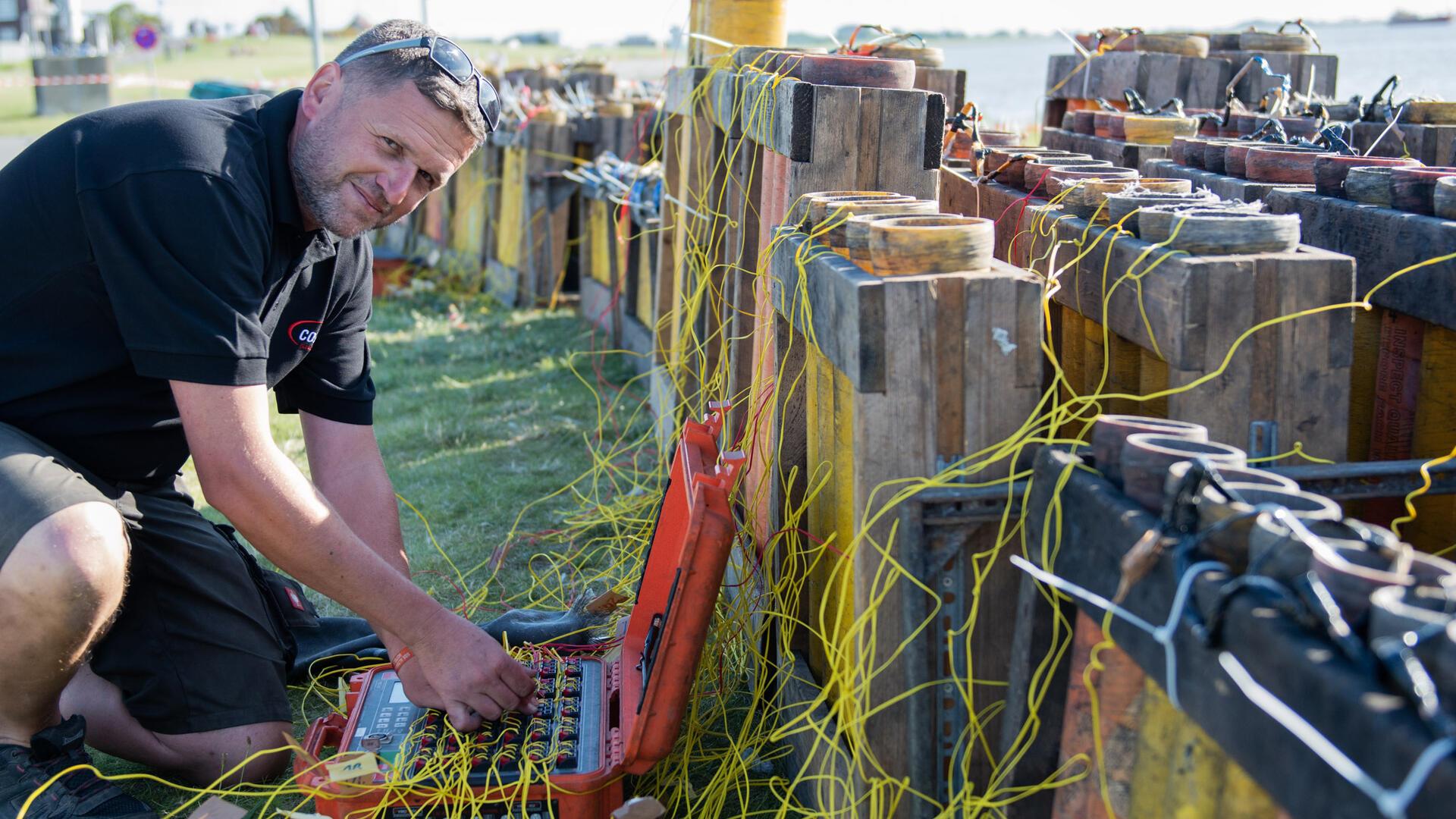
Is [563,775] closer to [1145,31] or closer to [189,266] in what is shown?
[189,266]

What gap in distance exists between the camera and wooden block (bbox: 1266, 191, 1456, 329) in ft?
7.66

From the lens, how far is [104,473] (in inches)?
116

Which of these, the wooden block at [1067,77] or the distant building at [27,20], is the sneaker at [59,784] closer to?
the wooden block at [1067,77]

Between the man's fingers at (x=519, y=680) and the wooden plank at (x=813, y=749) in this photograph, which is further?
the man's fingers at (x=519, y=680)

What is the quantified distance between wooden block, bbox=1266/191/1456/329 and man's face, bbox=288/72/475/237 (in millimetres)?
2003

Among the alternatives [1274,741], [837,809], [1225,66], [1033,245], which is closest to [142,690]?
[837,809]

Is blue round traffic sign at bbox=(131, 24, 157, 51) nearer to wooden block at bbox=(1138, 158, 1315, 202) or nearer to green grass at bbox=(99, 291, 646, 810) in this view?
green grass at bbox=(99, 291, 646, 810)

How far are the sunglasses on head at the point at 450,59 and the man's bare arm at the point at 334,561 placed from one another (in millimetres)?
821

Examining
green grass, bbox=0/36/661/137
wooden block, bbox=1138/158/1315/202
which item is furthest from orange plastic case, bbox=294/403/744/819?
green grass, bbox=0/36/661/137

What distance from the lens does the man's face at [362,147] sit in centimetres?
274

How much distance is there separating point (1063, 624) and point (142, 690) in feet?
7.51

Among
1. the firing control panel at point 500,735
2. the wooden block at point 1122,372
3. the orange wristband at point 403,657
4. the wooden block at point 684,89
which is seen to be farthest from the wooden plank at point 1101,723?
the wooden block at point 684,89

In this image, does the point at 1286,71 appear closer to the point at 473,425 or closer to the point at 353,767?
the point at 473,425

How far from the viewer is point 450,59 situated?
2.79 m
